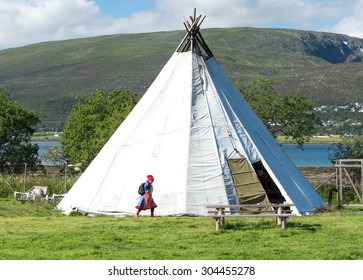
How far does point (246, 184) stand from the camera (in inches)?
993

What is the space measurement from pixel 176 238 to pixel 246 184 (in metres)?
6.57

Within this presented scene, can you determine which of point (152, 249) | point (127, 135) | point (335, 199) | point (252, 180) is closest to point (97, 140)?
point (335, 199)

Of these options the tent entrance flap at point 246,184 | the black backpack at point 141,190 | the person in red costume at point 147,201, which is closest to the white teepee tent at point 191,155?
the tent entrance flap at point 246,184

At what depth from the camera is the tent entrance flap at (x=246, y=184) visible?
25031 mm

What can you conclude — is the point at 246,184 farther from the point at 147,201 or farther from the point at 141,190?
the point at 141,190

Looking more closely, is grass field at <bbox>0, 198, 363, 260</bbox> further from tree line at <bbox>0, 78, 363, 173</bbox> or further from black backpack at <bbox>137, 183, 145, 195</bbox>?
tree line at <bbox>0, 78, 363, 173</bbox>

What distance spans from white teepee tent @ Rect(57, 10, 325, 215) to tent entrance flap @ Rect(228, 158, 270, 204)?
0.03 meters

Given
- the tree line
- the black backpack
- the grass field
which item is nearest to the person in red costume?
the black backpack

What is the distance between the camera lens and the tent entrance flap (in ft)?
82.1

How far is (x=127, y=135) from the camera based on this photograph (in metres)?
27.5

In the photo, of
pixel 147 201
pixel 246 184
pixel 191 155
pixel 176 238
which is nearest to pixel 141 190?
pixel 147 201

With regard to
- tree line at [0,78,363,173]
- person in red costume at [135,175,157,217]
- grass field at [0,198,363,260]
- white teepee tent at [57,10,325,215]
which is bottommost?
grass field at [0,198,363,260]

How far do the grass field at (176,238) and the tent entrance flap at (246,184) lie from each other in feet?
5.38

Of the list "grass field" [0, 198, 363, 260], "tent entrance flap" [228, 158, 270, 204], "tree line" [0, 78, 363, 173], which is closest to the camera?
"grass field" [0, 198, 363, 260]
